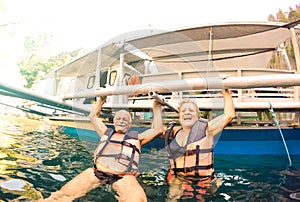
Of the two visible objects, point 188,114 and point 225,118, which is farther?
point 188,114

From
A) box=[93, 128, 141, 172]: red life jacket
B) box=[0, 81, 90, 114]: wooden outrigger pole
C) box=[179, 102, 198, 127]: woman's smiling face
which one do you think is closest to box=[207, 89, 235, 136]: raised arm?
box=[179, 102, 198, 127]: woman's smiling face

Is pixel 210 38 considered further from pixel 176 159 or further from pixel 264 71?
pixel 176 159

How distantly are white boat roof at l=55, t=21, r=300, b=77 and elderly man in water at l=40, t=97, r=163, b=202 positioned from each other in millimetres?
3917

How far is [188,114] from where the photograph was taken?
3.10 m

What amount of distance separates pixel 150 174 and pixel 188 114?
1.32 meters

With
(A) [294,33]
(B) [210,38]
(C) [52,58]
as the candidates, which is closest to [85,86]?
(B) [210,38]

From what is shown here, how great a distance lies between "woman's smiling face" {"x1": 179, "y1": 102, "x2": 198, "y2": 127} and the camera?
10.2ft

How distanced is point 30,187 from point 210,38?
5.30 metres

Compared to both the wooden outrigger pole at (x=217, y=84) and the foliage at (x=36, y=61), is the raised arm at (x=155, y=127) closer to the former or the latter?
the wooden outrigger pole at (x=217, y=84)

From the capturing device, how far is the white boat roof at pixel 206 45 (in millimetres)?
6484

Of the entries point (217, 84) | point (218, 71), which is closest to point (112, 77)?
point (218, 71)

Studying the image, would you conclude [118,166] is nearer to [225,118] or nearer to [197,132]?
[197,132]

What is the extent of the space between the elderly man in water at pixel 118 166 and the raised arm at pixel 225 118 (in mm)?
612

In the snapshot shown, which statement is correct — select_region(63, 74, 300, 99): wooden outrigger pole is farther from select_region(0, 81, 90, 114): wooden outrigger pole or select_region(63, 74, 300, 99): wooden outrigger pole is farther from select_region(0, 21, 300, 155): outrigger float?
select_region(0, 21, 300, 155): outrigger float
